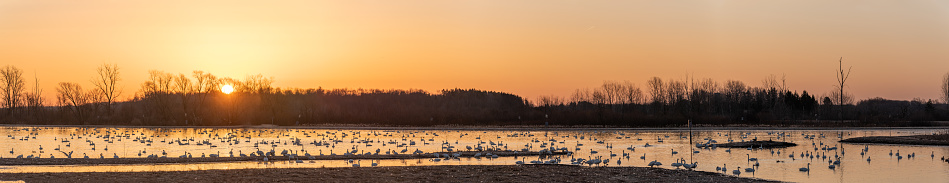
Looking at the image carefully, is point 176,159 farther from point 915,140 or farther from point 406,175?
point 915,140

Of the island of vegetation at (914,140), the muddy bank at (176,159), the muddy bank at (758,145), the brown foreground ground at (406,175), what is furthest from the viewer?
→ the island of vegetation at (914,140)

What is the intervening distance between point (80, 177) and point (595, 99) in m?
98.5

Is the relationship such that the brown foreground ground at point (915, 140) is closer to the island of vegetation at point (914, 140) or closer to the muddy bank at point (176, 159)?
the island of vegetation at point (914, 140)

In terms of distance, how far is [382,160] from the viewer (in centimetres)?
3475

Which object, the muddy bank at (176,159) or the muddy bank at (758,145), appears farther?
the muddy bank at (758,145)

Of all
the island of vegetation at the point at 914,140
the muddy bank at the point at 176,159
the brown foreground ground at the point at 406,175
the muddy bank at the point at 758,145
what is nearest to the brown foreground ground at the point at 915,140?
the island of vegetation at the point at 914,140

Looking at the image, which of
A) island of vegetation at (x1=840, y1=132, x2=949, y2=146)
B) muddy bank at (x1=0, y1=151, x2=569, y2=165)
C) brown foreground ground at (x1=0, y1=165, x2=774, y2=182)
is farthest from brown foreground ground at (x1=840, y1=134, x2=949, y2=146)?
brown foreground ground at (x1=0, y1=165, x2=774, y2=182)

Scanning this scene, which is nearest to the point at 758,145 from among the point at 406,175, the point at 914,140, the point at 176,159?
the point at 914,140

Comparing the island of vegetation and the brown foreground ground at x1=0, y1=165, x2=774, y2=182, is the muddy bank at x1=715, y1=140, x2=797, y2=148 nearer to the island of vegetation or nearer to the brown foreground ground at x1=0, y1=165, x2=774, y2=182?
the island of vegetation

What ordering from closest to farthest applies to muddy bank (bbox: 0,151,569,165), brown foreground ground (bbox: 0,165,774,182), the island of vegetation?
1. brown foreground ground (bbox: 0,165,774,182)
2. muddy bank (bbox: 0,151,569,165)
3. the island of vegetation

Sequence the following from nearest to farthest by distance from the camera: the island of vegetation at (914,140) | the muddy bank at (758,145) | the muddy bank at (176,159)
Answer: the muddy bank at (176,159), the muddy bank at (758,145), the island of vegetation at (914,140)

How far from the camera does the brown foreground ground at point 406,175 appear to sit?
25219mm

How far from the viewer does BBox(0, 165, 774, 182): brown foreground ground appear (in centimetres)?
2522

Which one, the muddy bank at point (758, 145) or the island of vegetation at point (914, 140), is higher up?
the island of vegetation at point (914, 140)
